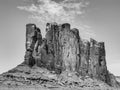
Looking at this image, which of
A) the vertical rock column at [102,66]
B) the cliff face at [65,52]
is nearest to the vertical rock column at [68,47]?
the cliff face at [65,52]

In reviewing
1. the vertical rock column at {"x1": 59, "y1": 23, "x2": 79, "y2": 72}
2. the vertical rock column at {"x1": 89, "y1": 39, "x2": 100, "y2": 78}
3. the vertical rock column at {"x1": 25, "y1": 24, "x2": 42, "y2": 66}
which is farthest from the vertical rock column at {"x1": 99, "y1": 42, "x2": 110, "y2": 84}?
the vertical rock column at {"x1": 25, "y1": 24, "x2": 42, "y2": 66}

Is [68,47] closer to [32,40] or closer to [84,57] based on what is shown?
[84,57]

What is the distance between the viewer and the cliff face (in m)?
127

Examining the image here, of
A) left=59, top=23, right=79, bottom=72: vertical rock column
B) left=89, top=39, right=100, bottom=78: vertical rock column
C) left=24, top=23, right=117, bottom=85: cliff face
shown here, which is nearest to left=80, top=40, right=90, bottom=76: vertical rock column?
left=24, top=23, right=117, bottom=85: cliff face

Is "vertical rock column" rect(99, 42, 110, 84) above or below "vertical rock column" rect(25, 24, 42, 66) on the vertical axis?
below

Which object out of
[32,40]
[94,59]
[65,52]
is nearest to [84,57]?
[94,59]

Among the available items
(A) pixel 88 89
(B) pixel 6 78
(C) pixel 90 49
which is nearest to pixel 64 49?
(C) pixel 90 49

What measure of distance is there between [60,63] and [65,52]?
7386 millimetres

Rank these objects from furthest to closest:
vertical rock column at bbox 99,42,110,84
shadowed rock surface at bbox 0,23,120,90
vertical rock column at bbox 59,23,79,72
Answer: vertical rock column at bbox 99,42,110,84 < vertical rock column at bbox 59,23,79,72 < shadowed rock surface at bbox 0,23,120,90

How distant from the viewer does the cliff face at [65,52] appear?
127 metres

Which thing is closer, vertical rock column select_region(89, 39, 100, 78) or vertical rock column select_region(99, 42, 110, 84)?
vertical rock column select_region(89, 39, 100, 78)

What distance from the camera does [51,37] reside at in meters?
139

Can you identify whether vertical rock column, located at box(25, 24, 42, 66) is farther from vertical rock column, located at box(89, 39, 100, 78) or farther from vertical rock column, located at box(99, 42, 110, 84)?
vertical rock column, located at box(99, 42, 110, 84)

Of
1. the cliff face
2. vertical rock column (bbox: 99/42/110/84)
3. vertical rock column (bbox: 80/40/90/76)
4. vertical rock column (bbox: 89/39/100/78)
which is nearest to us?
the cliff face
